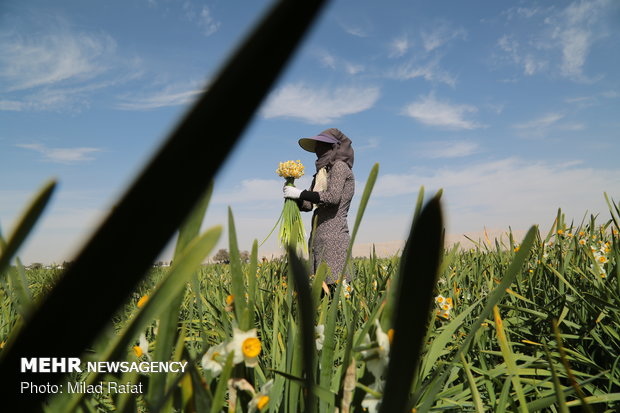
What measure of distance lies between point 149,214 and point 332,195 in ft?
13.7

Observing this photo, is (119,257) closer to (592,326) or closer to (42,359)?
(42,359)

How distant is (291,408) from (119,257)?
1.79 ft

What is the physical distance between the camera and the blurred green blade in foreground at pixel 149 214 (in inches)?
8.1

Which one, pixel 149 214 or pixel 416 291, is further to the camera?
pixel 416 291

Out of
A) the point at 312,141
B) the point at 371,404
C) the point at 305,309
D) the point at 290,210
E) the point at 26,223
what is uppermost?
the point at 312,141

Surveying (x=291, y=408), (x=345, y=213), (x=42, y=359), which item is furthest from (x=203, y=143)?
(x=345, y=213)

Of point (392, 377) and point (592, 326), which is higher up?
point (392, 377)

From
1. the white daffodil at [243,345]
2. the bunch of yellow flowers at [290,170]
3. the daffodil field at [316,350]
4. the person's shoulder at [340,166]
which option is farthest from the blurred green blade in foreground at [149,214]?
the bunch of yellow flowers at [290,170]

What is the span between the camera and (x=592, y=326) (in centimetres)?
140

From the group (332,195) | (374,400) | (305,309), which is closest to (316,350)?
(374,400)

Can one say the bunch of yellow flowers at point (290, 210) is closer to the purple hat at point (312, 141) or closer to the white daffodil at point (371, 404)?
the purple hat at point (312, 141)

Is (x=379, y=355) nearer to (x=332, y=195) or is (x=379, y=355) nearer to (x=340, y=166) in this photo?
(x=332, y=195)

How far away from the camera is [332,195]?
4.36 meters

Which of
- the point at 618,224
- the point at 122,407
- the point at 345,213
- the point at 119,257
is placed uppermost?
the point at 345,213
